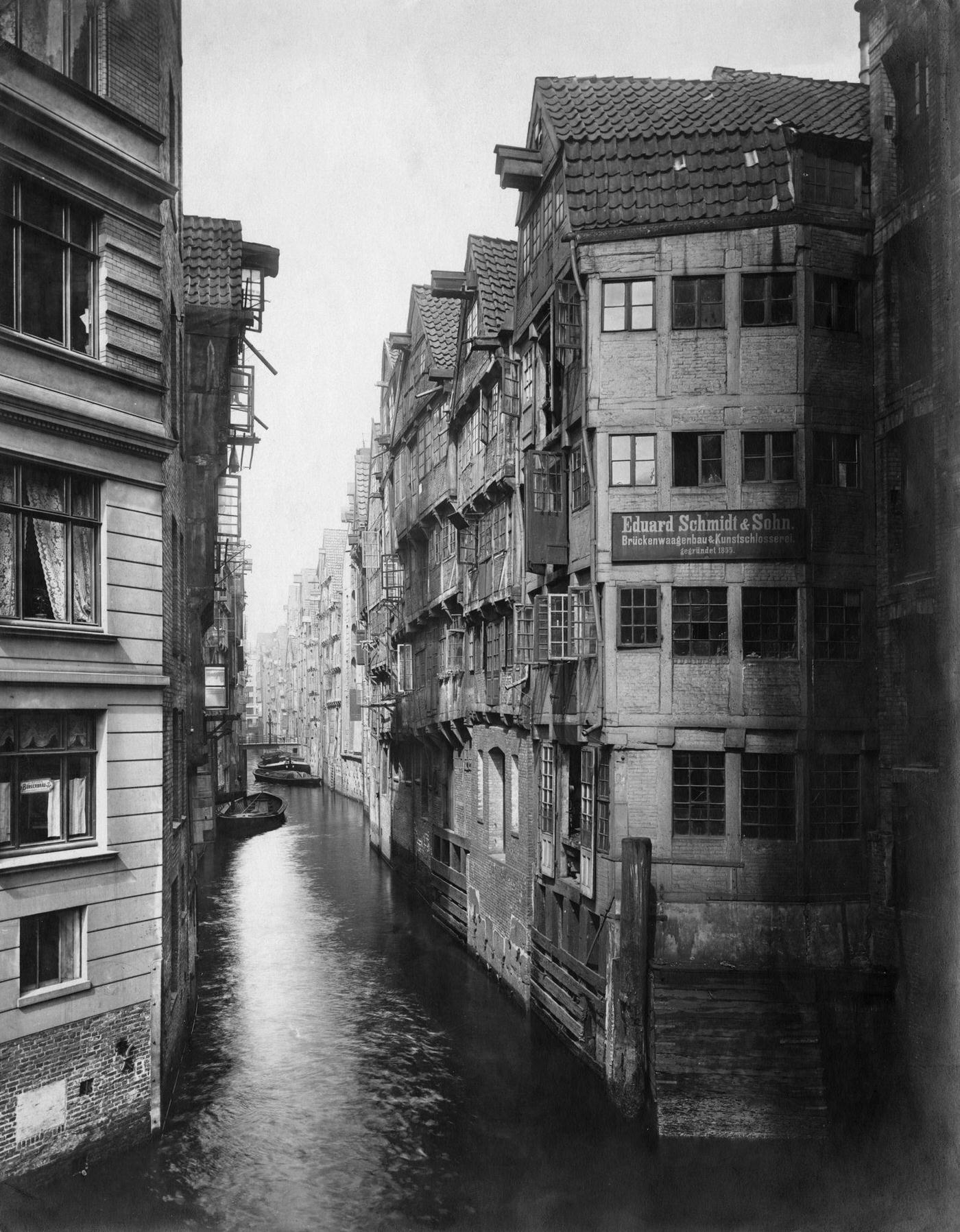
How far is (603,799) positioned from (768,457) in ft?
23.7

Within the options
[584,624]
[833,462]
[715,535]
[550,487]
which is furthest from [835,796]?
[550,487]

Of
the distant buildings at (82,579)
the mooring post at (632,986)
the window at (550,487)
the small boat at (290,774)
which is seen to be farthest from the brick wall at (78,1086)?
the small boat at (290,774)

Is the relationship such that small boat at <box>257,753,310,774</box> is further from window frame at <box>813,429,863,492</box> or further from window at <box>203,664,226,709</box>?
window frame at <box>813,429,863,492</box>

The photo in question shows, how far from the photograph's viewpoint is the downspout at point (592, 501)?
2045cm

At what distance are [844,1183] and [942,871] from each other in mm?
4876

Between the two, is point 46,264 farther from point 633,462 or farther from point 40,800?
point 633,462

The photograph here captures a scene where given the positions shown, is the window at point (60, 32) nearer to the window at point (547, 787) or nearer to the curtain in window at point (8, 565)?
the curtain in window at point (8, 565)

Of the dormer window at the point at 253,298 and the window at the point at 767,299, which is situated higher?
the dormer window at the point at 253,298

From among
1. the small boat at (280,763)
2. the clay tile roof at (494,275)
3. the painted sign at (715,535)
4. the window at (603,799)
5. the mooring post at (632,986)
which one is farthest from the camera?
the small boat at (280,763)

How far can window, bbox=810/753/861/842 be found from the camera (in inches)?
773

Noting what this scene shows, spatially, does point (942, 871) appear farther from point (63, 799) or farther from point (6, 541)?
point (6, 541)

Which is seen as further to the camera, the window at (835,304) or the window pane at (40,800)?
the window at (835,304)

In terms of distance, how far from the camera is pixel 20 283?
14.5 metres

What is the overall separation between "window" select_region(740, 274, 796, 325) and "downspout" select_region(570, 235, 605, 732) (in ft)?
9.86
